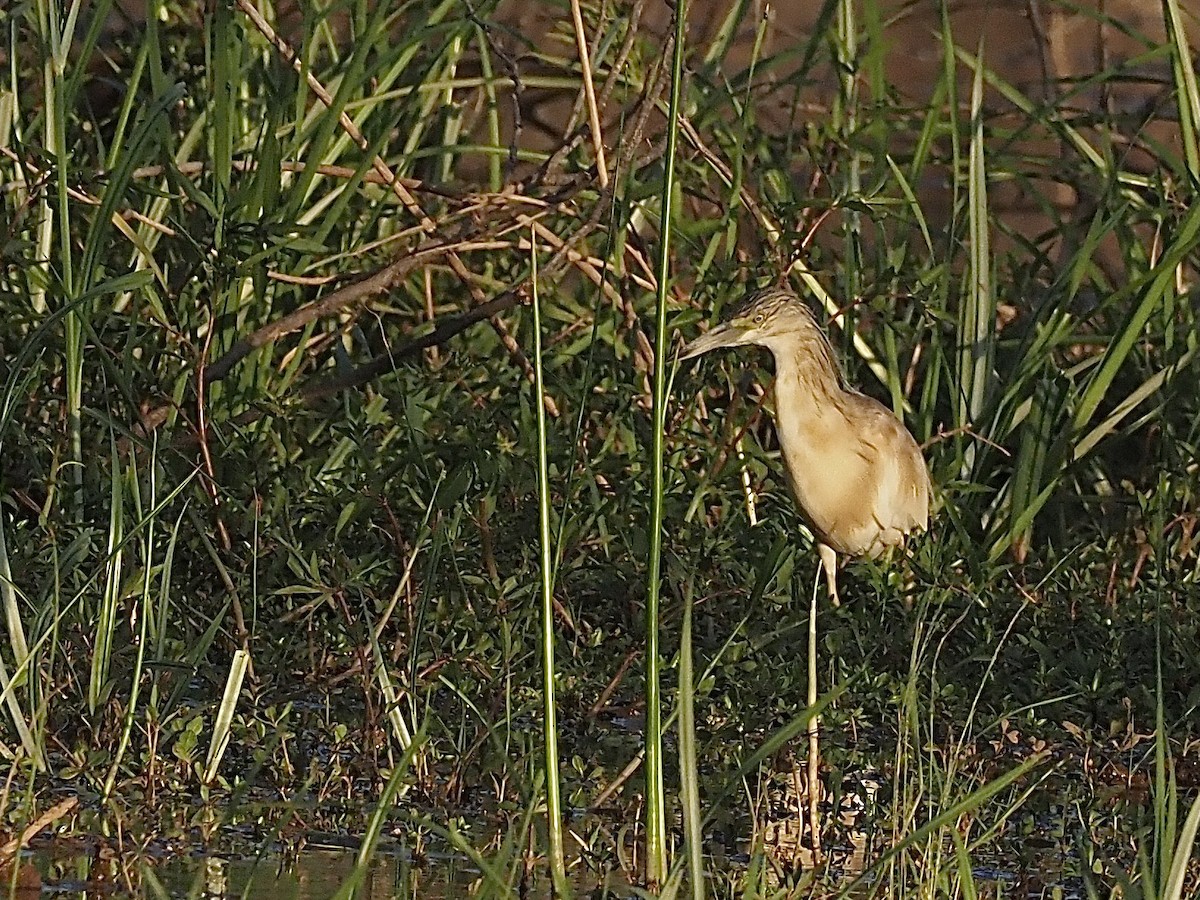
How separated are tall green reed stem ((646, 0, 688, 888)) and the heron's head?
1737 mm

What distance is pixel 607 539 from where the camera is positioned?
4633mm

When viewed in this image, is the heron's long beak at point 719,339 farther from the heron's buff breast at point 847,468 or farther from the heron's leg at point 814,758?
the heron's leg at point 814,758

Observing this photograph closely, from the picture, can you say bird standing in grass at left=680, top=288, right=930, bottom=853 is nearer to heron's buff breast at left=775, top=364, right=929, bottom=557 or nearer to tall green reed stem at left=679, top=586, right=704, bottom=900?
heron's buff breast at left=775, top=364, right=929, bottom=557

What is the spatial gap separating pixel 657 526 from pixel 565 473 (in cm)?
201

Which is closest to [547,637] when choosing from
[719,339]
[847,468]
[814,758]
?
[814,758]

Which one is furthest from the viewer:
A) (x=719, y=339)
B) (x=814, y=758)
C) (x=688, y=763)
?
(x=719, y=339)

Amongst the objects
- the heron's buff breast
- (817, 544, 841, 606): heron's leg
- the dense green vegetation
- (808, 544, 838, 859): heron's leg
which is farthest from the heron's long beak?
(808, 544, 838, 859): heron's leg

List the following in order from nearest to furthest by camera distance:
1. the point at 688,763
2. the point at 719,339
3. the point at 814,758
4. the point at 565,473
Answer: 1. the point at 688,763
2. the point at 814,758
3. the point at 719,339
4. the point at 565,473

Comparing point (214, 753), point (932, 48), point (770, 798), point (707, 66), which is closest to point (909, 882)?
point (770, 798)

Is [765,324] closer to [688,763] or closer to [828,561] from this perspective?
[828,561]

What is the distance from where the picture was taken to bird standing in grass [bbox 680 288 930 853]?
448 centimetres

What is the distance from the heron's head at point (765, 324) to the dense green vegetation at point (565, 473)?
0.23 m

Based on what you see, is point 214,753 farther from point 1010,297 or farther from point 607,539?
point 1010,297

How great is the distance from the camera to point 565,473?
4688mm
